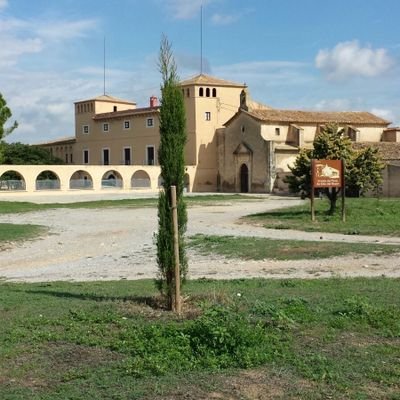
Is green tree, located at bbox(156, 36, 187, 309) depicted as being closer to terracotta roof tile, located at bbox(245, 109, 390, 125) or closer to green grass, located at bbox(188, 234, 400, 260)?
green grass, located at bbox(188, 234, 400, 260)

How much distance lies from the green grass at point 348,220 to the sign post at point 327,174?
97cm

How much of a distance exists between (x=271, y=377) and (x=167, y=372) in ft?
2.87

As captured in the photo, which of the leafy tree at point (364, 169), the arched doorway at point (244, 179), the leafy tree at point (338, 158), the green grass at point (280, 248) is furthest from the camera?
the arched doorway at point (244, 179)

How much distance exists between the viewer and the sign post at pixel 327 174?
88.0 ft

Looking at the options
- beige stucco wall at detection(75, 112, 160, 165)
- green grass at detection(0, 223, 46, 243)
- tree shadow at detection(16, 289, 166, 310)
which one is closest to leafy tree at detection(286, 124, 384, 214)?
green grass at detection(0, 223, 46, 243)

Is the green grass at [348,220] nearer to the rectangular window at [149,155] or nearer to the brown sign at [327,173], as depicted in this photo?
the brown sign at [327,173]

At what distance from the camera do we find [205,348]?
600 cm

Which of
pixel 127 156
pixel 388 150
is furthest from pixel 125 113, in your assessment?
pixel 388 150

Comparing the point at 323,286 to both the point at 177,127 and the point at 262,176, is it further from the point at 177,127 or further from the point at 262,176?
the point at 262,176

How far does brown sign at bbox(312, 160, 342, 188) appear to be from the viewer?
88.1ft

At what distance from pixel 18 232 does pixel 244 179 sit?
46520mm

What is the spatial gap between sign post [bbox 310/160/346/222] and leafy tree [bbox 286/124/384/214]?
4.25 ft

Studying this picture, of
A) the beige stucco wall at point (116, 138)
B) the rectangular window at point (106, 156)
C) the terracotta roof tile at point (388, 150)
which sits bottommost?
the terracotta roof tile at point (388, 150)

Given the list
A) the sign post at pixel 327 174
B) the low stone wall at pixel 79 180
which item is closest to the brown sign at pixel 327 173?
the sign post at pixel 327 174
